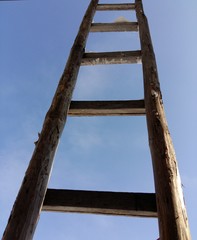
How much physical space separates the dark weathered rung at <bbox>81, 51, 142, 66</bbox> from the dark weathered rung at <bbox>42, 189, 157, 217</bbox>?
1.82 metres

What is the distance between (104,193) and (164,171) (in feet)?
1.27

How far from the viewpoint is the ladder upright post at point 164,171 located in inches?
54.2

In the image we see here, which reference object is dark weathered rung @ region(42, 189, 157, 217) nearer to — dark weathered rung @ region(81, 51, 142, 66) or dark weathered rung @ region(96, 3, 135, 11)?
dark weathered rung @ region(81, 51, 142, 66)

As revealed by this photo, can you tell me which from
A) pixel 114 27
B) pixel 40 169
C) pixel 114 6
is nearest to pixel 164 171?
pixel 40 169

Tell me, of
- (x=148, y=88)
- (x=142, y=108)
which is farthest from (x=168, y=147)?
(x=148, y=88)

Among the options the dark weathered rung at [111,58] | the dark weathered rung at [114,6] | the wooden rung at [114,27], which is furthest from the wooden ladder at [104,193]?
the dark weathered rung at [114,6]

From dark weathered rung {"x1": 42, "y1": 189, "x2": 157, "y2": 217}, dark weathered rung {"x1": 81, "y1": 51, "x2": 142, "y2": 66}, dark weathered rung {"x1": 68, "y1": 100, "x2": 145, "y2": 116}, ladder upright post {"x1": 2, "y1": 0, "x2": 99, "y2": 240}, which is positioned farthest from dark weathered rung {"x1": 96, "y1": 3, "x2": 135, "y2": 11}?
dark weathered rung {"x1": 42, "y1": 189, "x2": 157, "y2": 217}

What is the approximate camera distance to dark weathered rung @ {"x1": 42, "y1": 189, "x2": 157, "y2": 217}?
1629 mm

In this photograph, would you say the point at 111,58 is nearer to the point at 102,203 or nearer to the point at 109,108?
Answer: the point at 109,108

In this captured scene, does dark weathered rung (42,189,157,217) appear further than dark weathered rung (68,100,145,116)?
No

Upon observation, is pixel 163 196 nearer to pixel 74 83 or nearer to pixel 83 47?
pixel 74 83

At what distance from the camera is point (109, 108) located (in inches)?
89.8

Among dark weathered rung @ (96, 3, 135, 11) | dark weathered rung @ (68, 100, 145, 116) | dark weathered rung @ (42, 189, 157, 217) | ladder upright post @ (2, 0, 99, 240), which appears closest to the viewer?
ladder upright post @ (2, 0, 99, 240)

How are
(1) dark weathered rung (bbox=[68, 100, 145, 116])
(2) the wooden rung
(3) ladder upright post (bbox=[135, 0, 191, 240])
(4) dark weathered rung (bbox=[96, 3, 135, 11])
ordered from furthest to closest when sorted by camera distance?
(4) dark weathered rung (bbox=[96, 3, 135, 11])
(2) the wooden rung
(1) dark weathered rung (bbox=[68, 100, 145, 116])
(3) ladder upright post (bbox=[135, 0, 191, 240])
